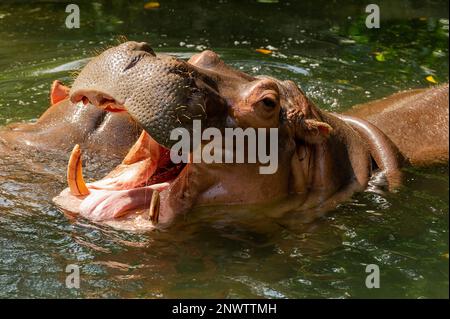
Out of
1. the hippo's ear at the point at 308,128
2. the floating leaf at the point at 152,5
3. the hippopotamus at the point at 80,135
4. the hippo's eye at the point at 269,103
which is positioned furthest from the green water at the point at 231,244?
the floating leaf at the point at 152,5

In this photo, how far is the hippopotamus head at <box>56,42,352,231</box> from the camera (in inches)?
177

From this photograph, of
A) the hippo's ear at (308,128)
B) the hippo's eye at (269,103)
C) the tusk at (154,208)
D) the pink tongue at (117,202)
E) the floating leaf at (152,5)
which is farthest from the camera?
the floating leaf at (152,5)

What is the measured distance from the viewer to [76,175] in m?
5.14

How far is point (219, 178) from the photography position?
16.6ft

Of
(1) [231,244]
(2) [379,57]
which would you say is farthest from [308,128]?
(2) [379,57]

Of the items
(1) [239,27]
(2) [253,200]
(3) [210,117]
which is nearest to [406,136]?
(2) [253,200]

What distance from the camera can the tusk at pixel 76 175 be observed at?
199 inches

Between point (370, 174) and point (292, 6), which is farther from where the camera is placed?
point (292, 6)

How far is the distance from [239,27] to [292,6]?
53.9 inches

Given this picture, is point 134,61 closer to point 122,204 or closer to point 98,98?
point 98,98

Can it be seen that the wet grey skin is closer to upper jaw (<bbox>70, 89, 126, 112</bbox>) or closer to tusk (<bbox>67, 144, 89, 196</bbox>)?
upper jaw (<bbox>70, 89, 126, 112</bbox>)

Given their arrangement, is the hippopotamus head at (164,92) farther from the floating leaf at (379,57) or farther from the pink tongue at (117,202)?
the floating leaf at (379,57)

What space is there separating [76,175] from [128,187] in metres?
0.33
